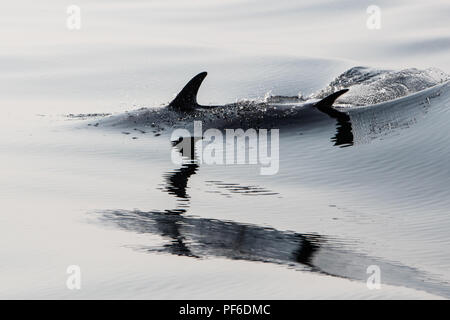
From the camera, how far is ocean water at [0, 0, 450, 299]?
750 centimetres

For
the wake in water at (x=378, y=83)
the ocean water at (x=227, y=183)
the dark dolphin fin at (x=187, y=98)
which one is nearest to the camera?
the ocean water at (x=227, y=183)

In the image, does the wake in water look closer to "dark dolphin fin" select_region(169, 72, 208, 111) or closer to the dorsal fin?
the dorsal fin

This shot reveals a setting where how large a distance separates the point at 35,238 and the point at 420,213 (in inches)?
142

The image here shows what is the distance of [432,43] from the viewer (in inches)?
974

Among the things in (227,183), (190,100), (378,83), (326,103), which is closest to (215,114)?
(190,100)

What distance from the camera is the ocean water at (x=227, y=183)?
750 cm

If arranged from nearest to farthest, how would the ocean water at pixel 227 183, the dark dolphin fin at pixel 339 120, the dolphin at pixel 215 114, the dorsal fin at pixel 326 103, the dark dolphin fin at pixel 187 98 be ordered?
the ocean water at pixel 227 183, the dark dolphin fin at pixel 339 120, the dolphin at pixel 215 114, the dark dolphin fin at pixel 187 98, the dorsal fin at pixel 326 103

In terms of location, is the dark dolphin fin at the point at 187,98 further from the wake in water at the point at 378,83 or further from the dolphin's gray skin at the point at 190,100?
the wake in water at the point at 378,83

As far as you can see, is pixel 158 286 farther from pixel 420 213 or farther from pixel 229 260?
pixel 420 213

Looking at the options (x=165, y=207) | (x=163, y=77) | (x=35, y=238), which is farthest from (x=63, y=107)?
(x=35, y=238)

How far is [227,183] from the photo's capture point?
11094 mm

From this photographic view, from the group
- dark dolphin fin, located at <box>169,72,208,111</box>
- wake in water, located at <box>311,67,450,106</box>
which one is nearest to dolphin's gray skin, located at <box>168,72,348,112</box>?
dark dolphin fin, located at <box>169,72,208,111</box>

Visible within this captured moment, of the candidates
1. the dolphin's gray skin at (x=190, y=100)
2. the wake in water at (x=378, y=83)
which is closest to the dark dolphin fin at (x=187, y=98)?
the dolphin's gray skin at (x=190, y=100)

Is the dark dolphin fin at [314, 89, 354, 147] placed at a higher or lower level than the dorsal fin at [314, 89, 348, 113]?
lower
